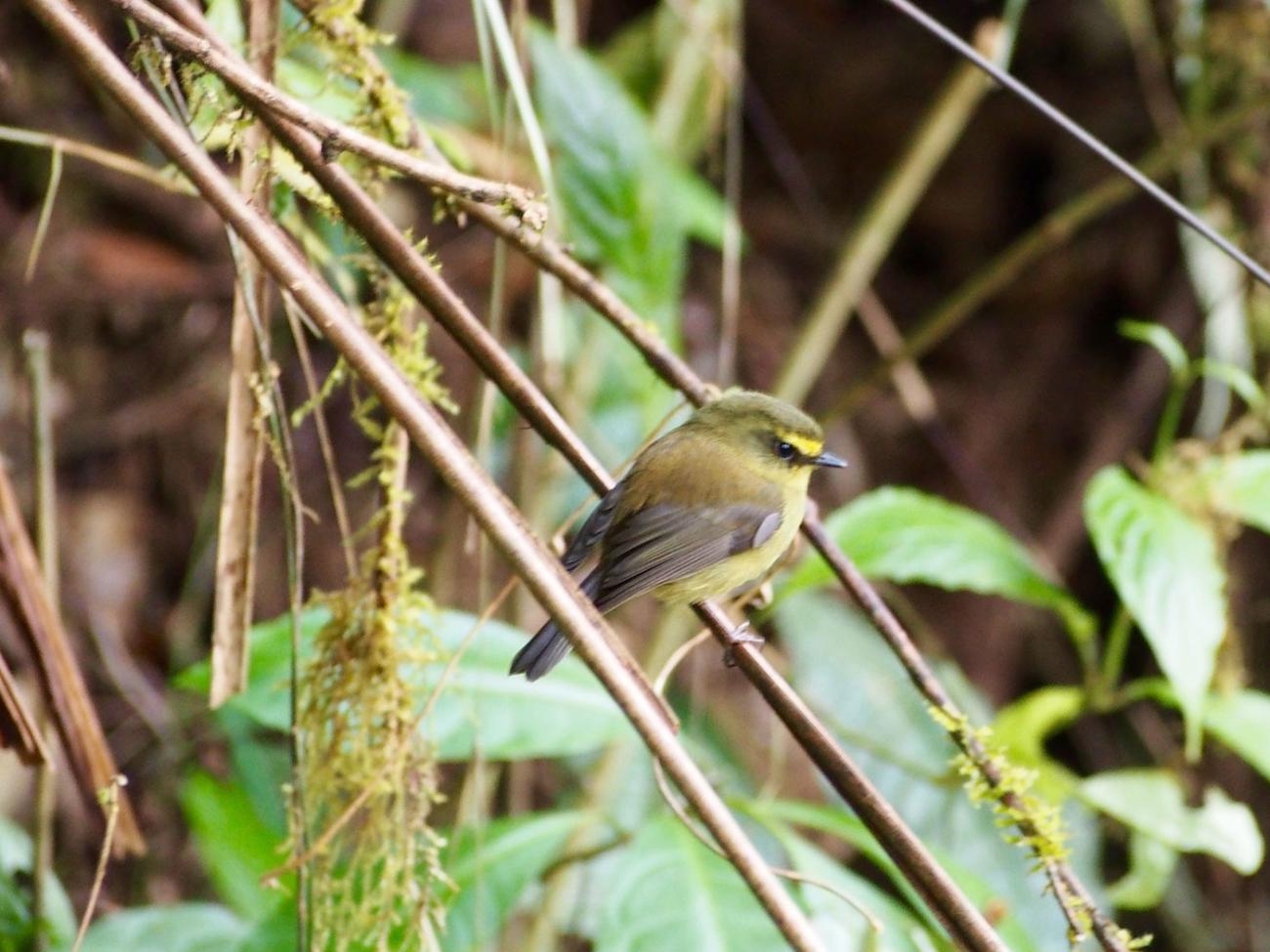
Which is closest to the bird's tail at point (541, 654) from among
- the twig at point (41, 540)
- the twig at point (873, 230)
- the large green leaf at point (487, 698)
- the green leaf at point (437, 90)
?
the large green leaf at point (487, 698)

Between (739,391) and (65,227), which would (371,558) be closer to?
(739,391)

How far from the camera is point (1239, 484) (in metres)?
2.53

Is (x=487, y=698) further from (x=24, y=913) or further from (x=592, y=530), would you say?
(x=24, y=913)

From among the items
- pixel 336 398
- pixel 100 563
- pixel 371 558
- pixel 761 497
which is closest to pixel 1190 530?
pixel 761 497

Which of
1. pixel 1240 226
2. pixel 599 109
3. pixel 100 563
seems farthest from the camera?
pixel 100 563

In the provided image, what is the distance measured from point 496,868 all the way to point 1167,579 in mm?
1215

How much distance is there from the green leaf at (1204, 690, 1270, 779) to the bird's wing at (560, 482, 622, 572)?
3.73 feet

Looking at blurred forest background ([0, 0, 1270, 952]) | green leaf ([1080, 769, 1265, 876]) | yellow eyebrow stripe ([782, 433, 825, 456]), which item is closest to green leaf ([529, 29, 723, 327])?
blurred forest background ([0, 0, 1270, 952])

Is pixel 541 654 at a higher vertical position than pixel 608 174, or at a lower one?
→ lower

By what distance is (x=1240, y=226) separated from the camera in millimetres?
4195

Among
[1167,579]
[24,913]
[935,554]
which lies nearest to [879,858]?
[935,554]

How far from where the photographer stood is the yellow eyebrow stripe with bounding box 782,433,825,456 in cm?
291

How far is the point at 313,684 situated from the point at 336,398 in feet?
9.51

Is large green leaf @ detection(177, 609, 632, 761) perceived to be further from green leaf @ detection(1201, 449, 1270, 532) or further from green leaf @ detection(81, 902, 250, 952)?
green leaf @ detection(1201, 449, 1270, 532)
